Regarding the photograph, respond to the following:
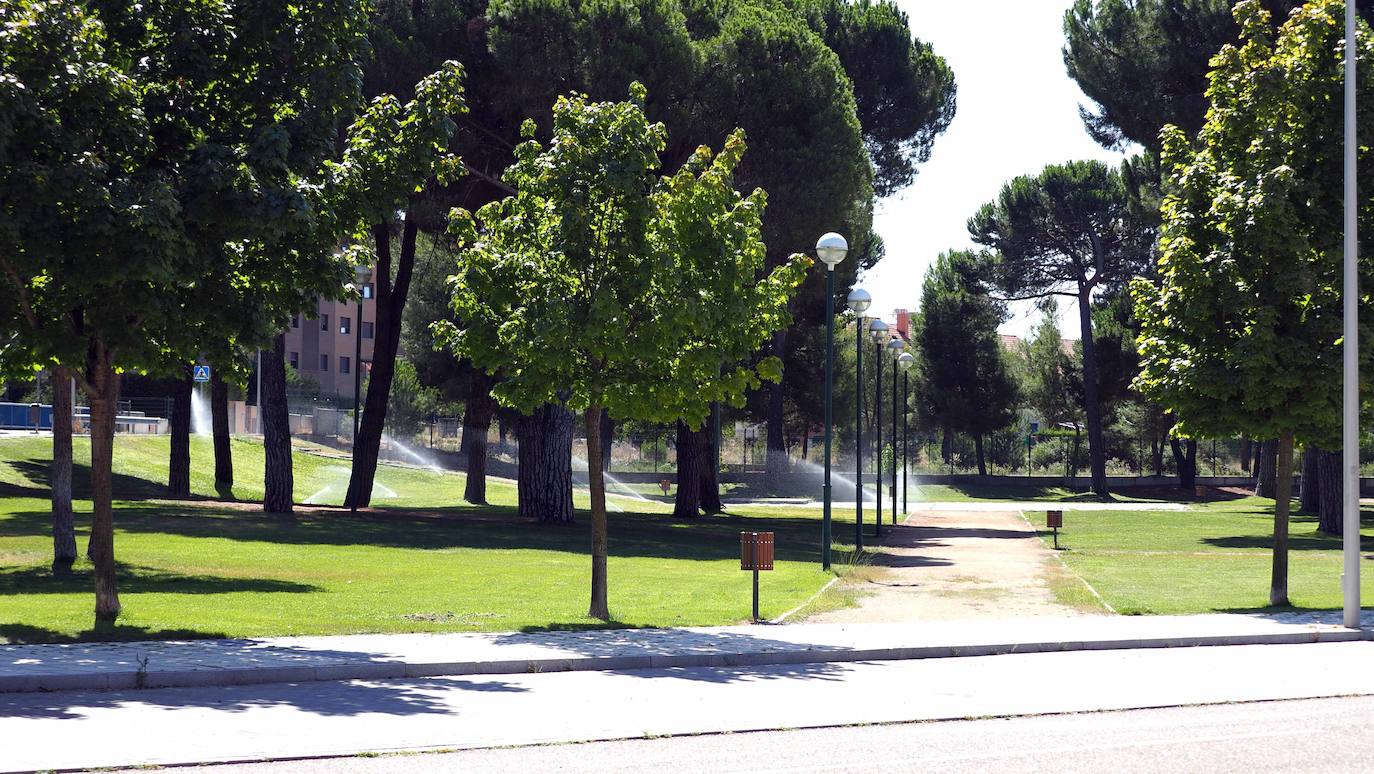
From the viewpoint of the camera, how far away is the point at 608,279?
15961mm

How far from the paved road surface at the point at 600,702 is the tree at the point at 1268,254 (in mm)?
5001

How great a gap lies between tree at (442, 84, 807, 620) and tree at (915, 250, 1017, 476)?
62.7 metres

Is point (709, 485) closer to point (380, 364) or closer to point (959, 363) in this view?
point (380, 364)

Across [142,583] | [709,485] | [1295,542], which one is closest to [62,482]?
[142,583]

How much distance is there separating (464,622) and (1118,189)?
2246 inches

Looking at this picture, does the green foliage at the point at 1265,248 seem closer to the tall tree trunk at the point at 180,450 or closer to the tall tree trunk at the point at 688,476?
the tall tree trunk at the point at 688,476

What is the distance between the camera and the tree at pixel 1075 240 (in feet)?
219

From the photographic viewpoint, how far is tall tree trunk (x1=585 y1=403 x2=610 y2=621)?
16.3 m

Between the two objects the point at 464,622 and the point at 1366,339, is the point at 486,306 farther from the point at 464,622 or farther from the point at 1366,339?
the point at 1366,339

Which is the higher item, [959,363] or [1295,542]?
[959,363]

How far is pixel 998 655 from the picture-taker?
1416cm

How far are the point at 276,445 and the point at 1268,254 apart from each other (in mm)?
25057

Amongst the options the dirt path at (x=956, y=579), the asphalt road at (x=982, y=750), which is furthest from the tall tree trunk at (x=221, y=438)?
the asphalt road at (x=982, y=750)

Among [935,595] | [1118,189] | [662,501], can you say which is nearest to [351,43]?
[935,595]
